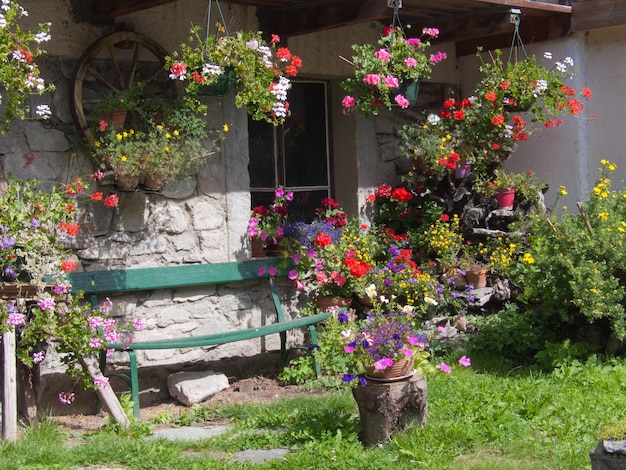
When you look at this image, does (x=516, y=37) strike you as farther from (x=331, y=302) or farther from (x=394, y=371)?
(x=394, y=371)

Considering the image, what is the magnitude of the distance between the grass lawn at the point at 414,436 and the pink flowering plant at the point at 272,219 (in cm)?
147

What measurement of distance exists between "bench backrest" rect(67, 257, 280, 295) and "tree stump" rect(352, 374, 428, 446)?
188cm

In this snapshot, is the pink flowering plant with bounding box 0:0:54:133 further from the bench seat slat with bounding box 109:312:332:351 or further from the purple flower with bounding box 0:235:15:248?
the bench seat slat with bounding box 109:312:332:351

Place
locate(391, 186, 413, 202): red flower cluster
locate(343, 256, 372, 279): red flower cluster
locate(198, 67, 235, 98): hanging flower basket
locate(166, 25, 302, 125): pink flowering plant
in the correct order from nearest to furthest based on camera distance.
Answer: locate(166, 25, 302, 125): pink flowering plant
locate(198, 67, 235, 98): hanging flower basket
locate(343, 256, 372, 279): red flower cluster
locate(391, 186, 413, 202): red flower cluster

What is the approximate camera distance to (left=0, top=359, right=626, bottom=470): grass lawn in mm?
4387

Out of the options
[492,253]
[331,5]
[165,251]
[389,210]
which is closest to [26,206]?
[165,251]

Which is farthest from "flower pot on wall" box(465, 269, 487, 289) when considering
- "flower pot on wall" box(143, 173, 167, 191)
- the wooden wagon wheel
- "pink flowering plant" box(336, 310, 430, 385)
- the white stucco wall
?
the wooden wagon wheel

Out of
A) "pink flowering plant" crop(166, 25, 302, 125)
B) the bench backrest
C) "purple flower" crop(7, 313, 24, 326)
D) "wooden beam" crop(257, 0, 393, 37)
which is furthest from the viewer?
"wooden beam" crop(257, 0, 393, 37)

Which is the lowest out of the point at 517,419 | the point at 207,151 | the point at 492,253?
the point at 517,419

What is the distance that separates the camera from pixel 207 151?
6.39 meters

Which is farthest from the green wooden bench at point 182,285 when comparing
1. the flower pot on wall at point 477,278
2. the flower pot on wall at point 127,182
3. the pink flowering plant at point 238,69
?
the flower pot on wall at point 477,278

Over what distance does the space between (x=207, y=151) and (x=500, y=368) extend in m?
2.62

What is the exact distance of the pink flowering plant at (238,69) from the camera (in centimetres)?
555

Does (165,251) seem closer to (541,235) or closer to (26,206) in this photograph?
(26,206)
